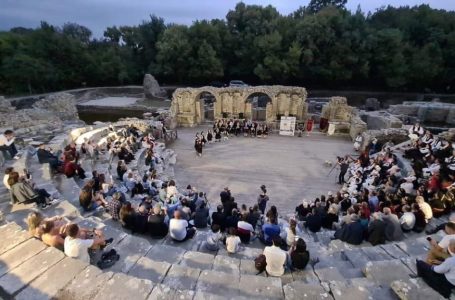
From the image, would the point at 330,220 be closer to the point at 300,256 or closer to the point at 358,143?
the point at 300,256

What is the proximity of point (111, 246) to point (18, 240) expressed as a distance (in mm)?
1572

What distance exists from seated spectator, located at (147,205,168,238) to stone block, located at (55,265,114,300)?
239 cm

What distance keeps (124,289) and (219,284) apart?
1.42 m

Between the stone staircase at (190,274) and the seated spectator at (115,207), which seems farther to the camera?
the seated spectator at (115,207)

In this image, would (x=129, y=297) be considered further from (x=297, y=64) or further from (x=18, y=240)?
(x=297, y=64)

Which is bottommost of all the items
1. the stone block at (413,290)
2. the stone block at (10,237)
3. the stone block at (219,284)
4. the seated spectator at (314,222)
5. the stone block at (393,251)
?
the seated spectator at (314,222)

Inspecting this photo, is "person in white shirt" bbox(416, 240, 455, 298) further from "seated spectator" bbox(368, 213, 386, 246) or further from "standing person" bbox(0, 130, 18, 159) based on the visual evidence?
"standing person" bbox(0, 130, 18, 159)

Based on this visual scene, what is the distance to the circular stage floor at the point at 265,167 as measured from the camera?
42.3 ft

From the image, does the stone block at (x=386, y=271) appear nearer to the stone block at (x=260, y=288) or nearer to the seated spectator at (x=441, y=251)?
the seated spectator at (x=441, y=251)

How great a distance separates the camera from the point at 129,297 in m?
4.06

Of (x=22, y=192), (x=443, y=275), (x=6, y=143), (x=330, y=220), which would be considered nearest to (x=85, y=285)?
(x=22, y=192)

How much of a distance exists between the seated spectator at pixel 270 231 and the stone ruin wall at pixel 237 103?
657 inches

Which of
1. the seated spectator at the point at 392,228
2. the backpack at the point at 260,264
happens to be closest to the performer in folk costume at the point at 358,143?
the seated spectator at the point at 392,228

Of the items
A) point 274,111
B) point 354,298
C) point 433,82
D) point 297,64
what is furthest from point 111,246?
point 433,82
